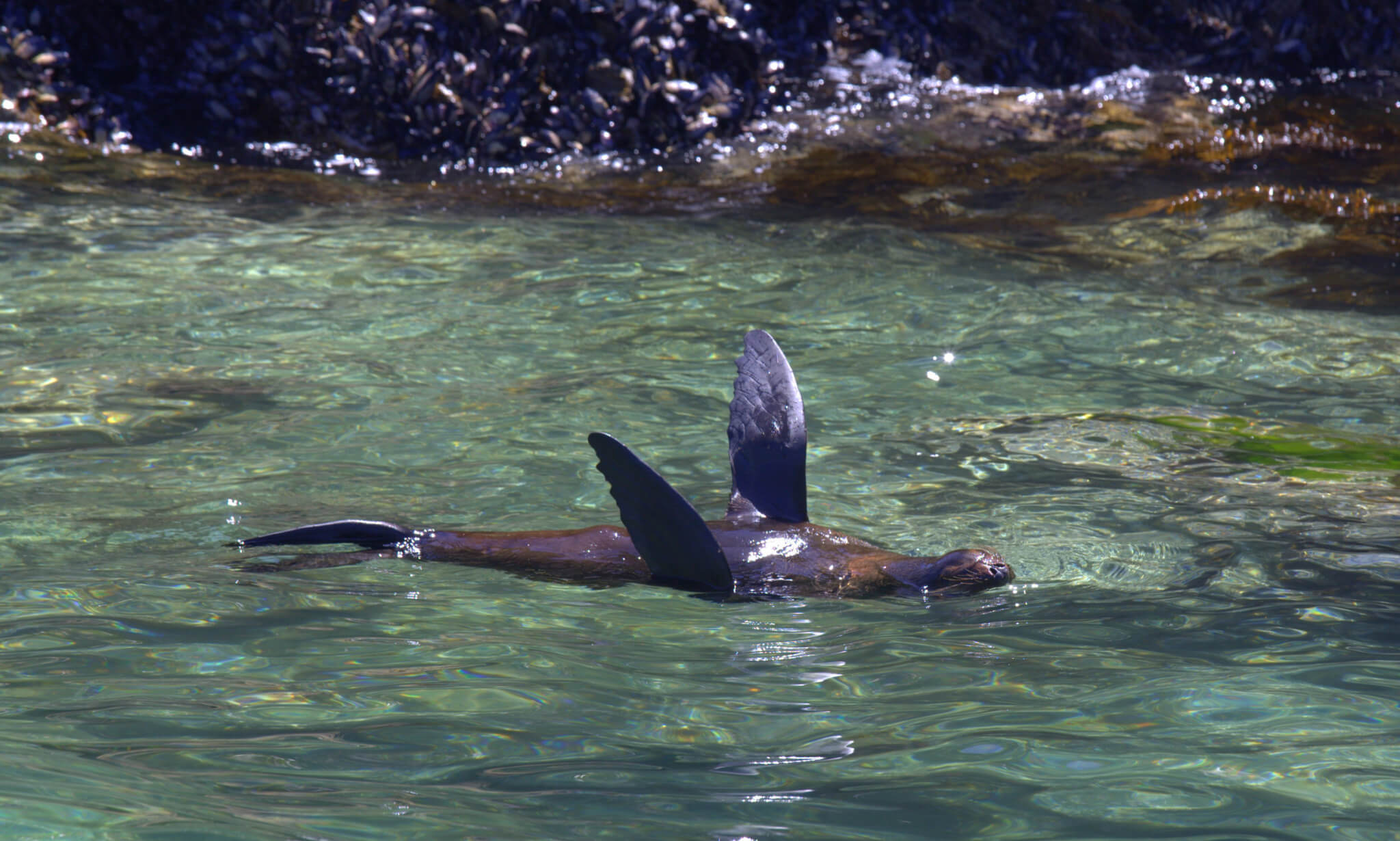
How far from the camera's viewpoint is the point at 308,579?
3.28 meters

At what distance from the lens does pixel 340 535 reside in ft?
11.1

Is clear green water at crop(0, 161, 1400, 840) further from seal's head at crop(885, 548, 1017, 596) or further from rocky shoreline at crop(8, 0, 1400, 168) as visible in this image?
rocky shoreline at crop(8, 0, 1400, 168)

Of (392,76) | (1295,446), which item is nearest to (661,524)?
(1295,446)

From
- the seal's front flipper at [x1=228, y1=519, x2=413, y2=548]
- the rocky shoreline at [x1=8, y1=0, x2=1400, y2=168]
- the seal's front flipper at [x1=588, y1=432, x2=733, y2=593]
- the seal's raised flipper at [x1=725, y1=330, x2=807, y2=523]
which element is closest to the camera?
the seal's front flipper at [x1=588, y1=432, x2=733, y2=593]

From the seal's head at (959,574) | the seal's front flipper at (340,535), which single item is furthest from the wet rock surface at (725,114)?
the seal's front flipper at (340,535)

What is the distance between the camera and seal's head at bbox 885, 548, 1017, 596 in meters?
3.15

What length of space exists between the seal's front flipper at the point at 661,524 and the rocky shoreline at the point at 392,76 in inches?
275

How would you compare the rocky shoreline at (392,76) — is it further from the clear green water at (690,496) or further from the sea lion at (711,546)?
the sea lion at (711,546)

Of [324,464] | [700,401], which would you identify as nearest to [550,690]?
[324,464]

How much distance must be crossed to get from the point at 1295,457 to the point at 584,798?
3571 millimetres

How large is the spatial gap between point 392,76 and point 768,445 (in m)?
7.18

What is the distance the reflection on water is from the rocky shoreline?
168cm

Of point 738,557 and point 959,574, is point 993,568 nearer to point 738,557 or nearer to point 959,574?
point 959,574

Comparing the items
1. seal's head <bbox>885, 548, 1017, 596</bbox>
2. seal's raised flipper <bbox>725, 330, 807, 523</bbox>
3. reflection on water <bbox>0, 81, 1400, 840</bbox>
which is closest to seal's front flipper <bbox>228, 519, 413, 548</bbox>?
reflection on water <bbox>0, 81, 1400, 840</bbox>
